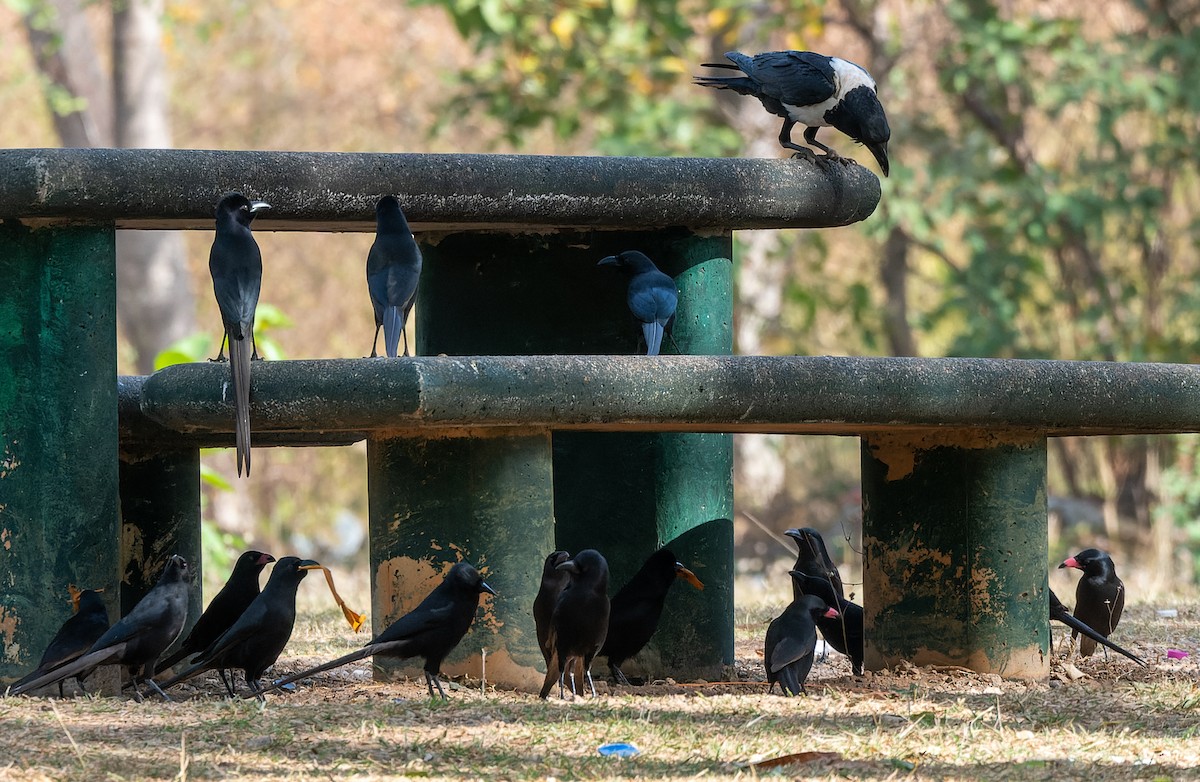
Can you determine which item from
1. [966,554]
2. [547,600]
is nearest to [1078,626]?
[966,554]

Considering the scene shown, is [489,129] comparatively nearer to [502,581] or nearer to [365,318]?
[365,318]

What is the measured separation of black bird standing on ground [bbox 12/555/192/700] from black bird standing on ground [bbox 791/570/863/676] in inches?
94.6

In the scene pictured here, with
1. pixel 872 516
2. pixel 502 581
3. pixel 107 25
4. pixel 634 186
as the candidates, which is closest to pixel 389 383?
pixel 502 581

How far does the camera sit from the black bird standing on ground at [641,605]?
6.05 metres

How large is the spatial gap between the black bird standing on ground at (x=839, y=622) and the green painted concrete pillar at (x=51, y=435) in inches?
106

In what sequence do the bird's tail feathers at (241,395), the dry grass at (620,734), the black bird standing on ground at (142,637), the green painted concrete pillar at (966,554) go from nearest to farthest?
the dry grass at (620,734) → the bird's tail feathers at (241,395) → the black bird standing on ground at (142,637) → the green painted concrete pillar at (966,554)

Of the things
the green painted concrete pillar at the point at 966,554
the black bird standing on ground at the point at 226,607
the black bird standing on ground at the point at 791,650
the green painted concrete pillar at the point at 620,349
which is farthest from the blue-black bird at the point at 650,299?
the black bird standing on ground at the point at 226,607

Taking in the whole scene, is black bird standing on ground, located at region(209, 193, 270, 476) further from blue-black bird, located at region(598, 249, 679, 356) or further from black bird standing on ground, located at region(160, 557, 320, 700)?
blue-black bird, located at region(598, 249, 679, 356)

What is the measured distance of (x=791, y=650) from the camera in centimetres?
576

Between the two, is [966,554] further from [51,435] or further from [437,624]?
[51,435]

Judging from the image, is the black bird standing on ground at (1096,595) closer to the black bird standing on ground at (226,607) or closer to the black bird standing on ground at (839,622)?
the black bird standing on ground at (839,622)

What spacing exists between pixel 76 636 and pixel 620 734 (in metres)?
1.89

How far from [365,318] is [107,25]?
25.8 feet

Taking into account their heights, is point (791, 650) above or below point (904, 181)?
below
